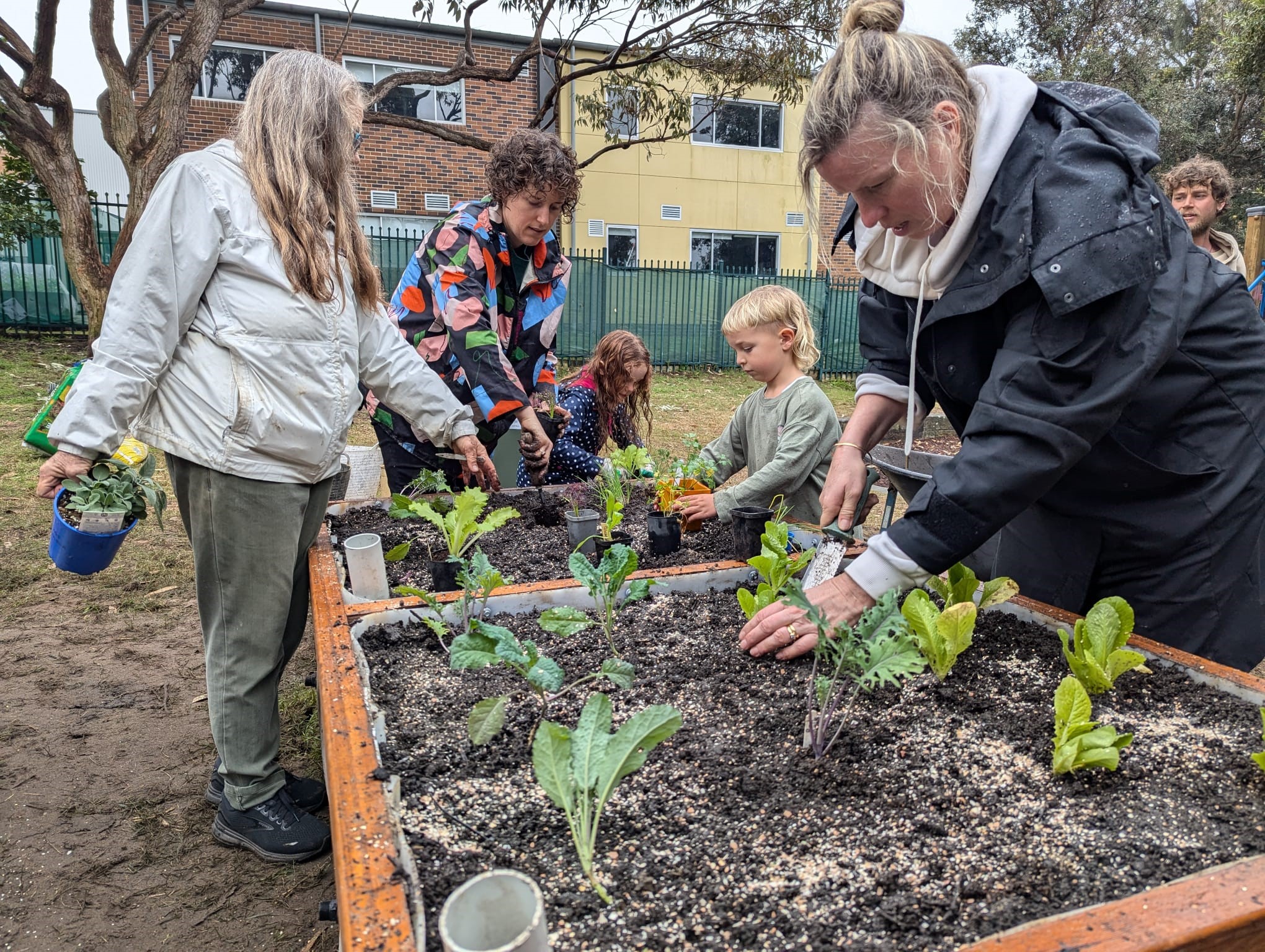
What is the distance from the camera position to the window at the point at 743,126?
1713 centimetres

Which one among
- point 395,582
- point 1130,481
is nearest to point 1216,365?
point 1130,481

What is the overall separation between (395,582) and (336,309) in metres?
0.90

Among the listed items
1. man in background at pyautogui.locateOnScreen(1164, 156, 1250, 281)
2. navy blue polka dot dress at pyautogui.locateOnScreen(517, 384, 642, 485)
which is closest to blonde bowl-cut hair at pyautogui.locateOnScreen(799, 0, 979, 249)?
navy blue polka dot dress at pyautogui.locateOnScreen(517, 384, 642, 485)

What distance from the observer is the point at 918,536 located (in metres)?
1.40

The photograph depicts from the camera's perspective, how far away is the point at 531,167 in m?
2.78

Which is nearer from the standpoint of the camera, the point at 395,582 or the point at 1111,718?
the point at 1111,718

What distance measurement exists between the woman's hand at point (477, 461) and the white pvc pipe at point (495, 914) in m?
1.90

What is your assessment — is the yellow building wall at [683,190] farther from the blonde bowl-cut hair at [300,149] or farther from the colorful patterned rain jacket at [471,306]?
the blonde bowl-cut hair at [300,149]

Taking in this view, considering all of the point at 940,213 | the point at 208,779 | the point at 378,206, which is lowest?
the point at 208,779

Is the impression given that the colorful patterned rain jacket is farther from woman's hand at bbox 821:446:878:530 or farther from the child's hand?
woman's hand at bbox 821:446:878:530

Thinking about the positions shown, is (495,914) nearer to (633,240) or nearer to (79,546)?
(79,546)

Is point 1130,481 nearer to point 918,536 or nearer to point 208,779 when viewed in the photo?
point 918,536

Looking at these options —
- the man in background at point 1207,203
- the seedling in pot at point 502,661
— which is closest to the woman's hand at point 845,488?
the seedling in pot at point 502,661

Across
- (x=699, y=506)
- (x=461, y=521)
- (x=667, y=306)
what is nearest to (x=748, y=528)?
(x=699, y=506)
